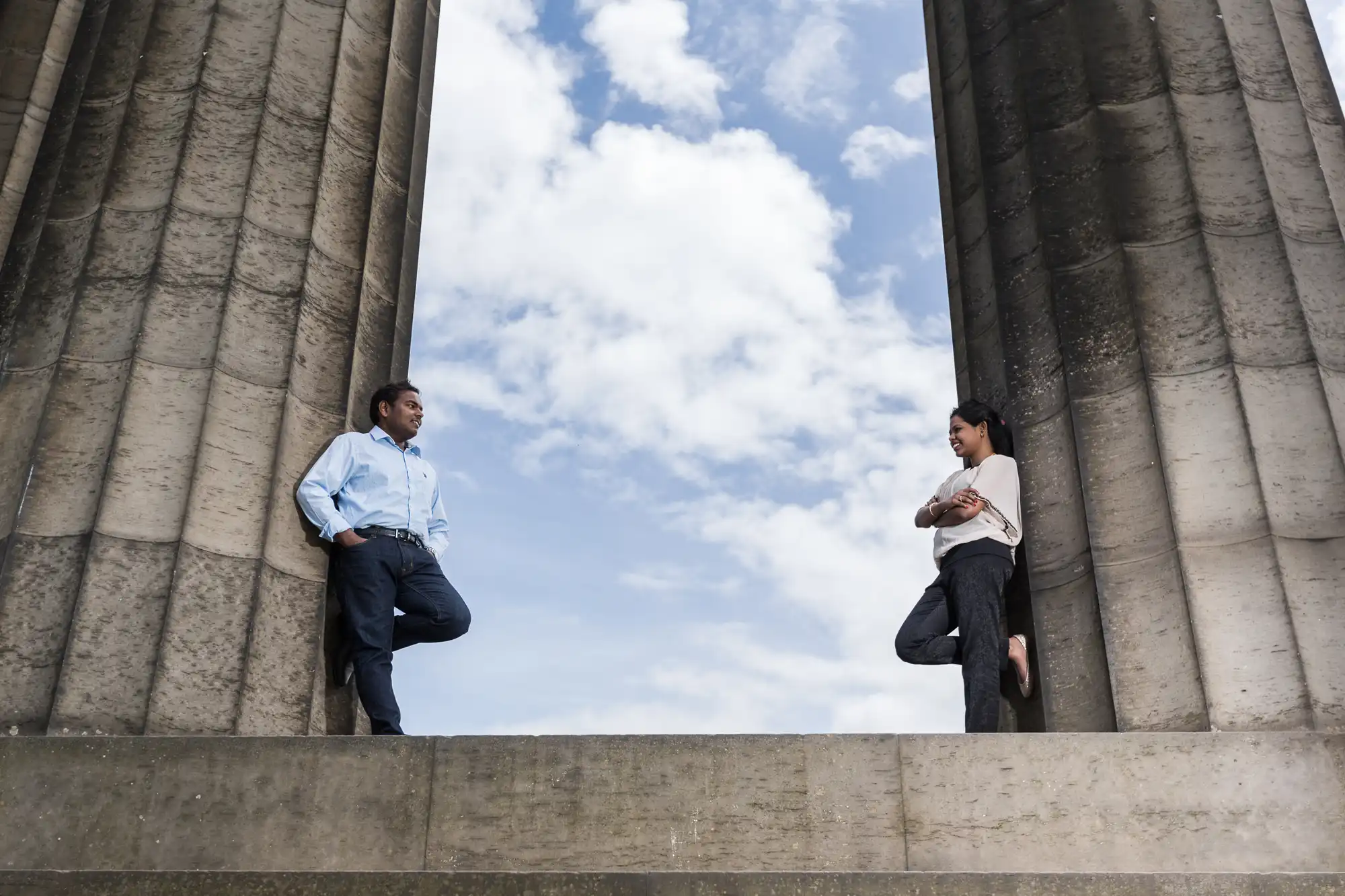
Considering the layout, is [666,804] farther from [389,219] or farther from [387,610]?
[389,219]

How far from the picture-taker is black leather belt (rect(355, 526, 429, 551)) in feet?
34.9

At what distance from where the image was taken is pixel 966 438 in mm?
11258

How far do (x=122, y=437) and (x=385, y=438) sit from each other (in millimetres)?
1956

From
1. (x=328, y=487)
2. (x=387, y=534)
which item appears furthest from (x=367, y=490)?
(x=387, y=534)

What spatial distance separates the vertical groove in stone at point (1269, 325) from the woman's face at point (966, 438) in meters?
1.98

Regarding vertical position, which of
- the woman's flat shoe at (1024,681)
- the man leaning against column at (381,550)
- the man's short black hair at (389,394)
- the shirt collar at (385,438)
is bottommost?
the woman's flat shoe at (1024,681)

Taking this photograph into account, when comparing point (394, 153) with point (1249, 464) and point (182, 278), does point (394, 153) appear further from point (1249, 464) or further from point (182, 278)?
point (1249, 464)

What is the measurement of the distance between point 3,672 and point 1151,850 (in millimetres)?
7389

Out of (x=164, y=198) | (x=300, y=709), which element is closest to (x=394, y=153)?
(x=164, y=198)

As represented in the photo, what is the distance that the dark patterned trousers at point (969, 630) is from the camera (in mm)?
10047

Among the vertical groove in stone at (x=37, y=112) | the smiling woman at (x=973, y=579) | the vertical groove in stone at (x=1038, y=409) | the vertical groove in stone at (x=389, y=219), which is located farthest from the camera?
the vertical groove in stone at (x=37, y=112)

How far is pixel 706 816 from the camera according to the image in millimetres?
8055

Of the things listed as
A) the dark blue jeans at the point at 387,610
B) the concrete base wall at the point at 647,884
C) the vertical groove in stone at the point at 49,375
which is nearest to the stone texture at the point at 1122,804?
the concrete base wall at the point at 647,884

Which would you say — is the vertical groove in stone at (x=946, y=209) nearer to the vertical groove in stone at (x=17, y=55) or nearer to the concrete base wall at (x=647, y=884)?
the vertical groove in stone at (x=17, y=55)
